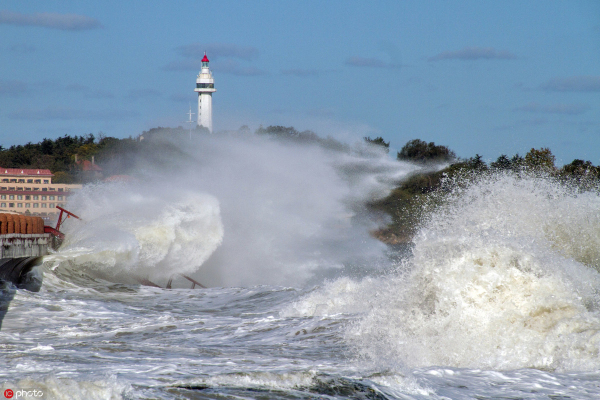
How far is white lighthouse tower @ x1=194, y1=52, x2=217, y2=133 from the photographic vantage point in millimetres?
113688

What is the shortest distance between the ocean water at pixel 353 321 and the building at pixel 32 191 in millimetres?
70945

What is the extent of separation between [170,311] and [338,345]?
20.6 feet

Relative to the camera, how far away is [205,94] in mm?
115062

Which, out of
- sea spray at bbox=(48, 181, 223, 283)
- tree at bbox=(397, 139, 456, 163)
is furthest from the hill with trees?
sea spray at bbox=(48, 181, 223, 283)

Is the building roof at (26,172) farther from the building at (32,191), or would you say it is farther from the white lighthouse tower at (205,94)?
the white lighthouse tower at (205,94)

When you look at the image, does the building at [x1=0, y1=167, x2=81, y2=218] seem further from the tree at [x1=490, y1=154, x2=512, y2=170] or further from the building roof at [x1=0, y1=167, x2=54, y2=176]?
the tree at [x1=490, y1=154, x2=512, y2=170]

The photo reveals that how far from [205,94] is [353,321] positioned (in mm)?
104721

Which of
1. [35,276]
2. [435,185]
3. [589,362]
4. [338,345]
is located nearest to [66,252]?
[35,276]

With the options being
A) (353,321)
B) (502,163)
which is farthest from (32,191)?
(353,321)

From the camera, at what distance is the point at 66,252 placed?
23125 mm

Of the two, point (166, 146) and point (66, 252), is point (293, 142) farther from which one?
point (166, 146)

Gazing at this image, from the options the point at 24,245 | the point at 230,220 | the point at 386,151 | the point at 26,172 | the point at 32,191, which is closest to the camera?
the point at 24,245

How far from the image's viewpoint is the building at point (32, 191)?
9262 centimetres

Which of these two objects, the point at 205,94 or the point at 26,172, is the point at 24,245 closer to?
the point at 26,172
